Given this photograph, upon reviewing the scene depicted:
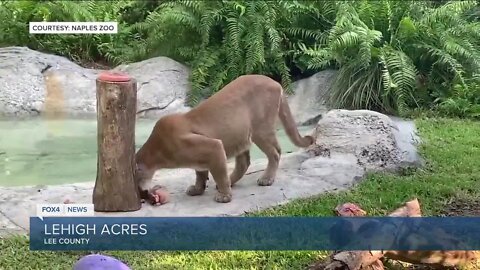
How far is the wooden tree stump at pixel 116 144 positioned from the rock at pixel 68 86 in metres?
0.32

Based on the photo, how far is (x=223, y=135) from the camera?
4.53m

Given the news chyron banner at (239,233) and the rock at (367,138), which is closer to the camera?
the news chyron banner at (239,233)

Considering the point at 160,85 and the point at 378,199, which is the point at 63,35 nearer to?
the point at 160,85

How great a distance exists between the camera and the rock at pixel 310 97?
4.74 m

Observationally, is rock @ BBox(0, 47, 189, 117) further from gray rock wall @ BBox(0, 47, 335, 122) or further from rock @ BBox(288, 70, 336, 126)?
rock @ BBox(288, 70, 336, 126)

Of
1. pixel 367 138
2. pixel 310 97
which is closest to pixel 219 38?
pixel 310 97

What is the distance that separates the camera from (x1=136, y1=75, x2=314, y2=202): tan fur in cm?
438

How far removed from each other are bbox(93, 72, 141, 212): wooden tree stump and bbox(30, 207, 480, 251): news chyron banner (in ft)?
1.11

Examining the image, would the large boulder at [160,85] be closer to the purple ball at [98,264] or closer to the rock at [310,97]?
the rock at [310,97]

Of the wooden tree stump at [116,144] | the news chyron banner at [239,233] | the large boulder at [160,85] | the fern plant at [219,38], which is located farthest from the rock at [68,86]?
the news chyron banner at [239,233]

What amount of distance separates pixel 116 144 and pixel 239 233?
32.7 inches

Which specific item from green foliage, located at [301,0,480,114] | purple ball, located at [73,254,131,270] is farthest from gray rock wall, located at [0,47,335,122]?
purple ball, located at [73,254,131,270]

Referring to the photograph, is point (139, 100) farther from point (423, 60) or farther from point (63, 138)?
point (423, 60)

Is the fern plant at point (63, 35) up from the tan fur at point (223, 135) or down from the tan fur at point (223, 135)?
up
